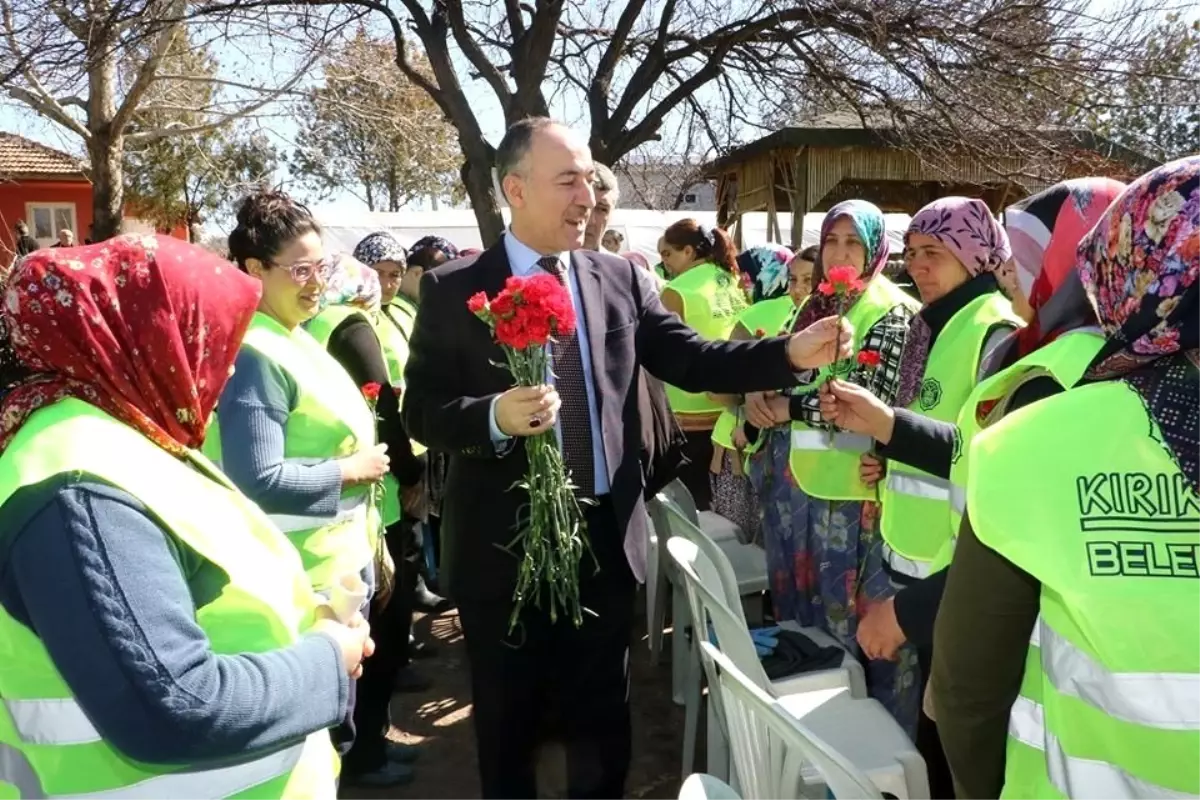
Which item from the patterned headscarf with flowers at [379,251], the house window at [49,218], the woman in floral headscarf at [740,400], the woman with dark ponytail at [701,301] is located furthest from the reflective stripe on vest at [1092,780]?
the house window at [49,218]

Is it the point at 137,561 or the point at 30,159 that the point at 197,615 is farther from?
the point at 30,159

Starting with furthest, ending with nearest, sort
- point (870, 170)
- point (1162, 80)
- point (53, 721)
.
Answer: point (870, 170), point (1162, 80), point (53, 721)

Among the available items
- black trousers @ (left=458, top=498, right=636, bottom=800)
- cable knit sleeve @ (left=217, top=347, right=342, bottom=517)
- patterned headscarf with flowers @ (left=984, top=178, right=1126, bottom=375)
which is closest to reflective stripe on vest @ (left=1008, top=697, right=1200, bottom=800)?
patterned headscarf with flowers @ (left=984, top=178, right=1126, bottom=375)

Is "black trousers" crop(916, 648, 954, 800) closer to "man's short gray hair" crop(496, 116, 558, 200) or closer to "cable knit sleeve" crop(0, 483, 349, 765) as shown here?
"man's short gray hair" crop(496, 116, 558, 200)

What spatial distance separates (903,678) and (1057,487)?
2.09 meters

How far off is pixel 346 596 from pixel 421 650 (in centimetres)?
355

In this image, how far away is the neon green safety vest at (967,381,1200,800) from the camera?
112 cm

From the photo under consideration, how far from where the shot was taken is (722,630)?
8.45 feet

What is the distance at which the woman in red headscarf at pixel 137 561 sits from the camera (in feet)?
3.96

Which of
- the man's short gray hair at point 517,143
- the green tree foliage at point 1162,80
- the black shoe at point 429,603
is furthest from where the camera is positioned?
the green tree foliage at point 1162,80

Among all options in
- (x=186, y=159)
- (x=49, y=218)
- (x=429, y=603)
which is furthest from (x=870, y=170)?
(x=49, y=218)

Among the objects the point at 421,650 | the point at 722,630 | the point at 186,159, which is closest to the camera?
the point at 722,630

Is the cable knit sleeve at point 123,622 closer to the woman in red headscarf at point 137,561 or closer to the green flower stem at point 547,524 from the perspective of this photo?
the woman in red headscarf at point 137,561

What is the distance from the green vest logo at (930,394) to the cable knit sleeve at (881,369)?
34cm
